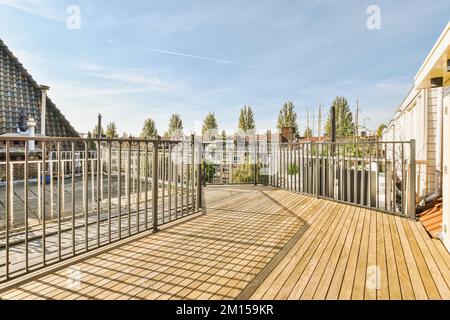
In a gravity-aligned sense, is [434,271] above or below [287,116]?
below

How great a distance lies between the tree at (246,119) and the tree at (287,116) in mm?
4605

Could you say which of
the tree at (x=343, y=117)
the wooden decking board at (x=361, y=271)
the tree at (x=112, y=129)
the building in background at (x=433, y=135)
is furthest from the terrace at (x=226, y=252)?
the tree at (x=112, y=129)

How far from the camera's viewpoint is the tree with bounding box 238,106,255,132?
29.8 m

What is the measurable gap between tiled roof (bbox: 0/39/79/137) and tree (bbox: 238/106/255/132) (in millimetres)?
20405

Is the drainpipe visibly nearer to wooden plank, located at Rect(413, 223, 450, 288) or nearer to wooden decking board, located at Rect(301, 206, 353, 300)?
wooden plank, located at Rect(413, 223, 450, 288)

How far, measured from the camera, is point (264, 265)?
2.19 metres

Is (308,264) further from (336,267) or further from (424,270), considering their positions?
(424,270)

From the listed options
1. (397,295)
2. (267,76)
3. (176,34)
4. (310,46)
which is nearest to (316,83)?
(267,76)

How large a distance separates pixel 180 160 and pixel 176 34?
9.78 metres

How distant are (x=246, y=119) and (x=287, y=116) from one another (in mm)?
6378

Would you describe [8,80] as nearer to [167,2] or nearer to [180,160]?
[167,2]

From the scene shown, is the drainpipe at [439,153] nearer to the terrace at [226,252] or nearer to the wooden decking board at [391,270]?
the terrace at [226,252]

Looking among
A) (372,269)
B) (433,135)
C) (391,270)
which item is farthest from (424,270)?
(433,135)

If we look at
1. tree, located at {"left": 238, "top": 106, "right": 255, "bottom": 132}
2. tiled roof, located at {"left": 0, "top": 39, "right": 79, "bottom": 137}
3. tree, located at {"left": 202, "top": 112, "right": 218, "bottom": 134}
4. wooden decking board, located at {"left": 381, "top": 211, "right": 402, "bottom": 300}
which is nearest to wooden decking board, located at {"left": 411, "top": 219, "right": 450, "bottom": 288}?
wooden decking board, located at {"left": 381, "top": 211, "right": 402, "bottom": 300}
